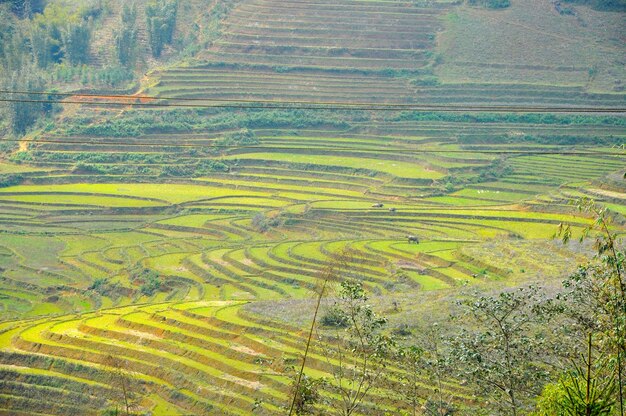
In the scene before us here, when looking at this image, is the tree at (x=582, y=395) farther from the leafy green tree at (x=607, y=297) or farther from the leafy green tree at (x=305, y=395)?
the leafy green tree at (x=305, y=395)

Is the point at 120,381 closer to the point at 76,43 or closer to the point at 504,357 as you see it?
the point at 504,357

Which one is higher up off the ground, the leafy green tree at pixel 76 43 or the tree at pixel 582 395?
the tree at pixel 582 395

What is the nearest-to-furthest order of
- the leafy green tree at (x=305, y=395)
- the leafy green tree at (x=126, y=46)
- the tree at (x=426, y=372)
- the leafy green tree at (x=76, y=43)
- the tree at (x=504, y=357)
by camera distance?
the tree at (x=504, y=357) → the leafy green tree at (x=305, y=395) → the tree at (x=426, y=372) → the leafy green tree at (x=126, y=46) → the leafy green tree at (x=76, y=43)

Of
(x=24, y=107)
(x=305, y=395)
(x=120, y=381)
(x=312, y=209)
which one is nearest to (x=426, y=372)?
(x=305, y=395)

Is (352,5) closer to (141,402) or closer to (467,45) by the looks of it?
(467,45)

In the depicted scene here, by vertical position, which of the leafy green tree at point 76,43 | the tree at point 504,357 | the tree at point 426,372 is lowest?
the leafy green tree at point 76,43

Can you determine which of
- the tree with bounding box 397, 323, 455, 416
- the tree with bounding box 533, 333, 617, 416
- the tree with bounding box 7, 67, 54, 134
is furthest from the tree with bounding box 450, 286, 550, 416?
the tree with bounding box 7, 67, 54, 134

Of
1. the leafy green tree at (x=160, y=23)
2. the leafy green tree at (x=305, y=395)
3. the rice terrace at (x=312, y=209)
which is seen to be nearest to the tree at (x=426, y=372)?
the rice terrace at (x=312, y=209)

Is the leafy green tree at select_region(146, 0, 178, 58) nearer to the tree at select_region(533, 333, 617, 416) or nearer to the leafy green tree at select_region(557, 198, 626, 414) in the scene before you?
the leafy green tree at select_region(557, 198, 626, 414)
